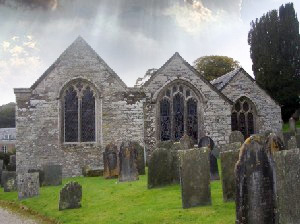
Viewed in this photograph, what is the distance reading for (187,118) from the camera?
24750mm

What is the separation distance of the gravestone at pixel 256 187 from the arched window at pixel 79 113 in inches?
661

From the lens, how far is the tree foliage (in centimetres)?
7732

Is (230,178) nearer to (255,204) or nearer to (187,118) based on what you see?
(255,204)

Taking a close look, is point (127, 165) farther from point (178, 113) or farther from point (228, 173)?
point (178, 113)

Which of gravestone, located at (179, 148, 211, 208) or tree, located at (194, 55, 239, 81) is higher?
tree, located at (194, 55, 239, 81)

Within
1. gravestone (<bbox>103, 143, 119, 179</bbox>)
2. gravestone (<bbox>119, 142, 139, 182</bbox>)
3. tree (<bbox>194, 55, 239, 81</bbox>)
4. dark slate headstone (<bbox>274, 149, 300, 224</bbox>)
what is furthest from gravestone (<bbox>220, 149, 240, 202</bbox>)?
tree (<bbox>194, 55, 239, 81</bbox>)

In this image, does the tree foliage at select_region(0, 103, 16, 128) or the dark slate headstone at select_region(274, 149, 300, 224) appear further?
the tree foliage at select_region(0, 103, 16, 128)

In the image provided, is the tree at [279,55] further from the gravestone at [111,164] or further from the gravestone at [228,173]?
the gravestone at [228,173]

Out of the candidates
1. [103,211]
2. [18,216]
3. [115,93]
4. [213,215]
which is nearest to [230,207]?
[213,215]

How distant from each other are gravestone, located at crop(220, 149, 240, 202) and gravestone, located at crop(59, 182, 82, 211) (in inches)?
177

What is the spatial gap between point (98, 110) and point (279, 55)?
59.8 feet

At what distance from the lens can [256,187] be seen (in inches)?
291

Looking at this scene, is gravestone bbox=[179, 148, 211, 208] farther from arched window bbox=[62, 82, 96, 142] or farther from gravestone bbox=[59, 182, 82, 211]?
arched window bbox=[62, 82, 96, 142]

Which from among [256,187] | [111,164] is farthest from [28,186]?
Answer: [256,187]
